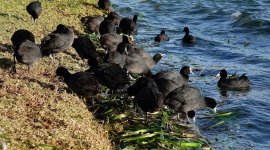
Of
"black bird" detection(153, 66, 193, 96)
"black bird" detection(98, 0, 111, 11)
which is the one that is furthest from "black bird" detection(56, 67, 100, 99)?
"black bird" detection(98, 0, 111, 11)

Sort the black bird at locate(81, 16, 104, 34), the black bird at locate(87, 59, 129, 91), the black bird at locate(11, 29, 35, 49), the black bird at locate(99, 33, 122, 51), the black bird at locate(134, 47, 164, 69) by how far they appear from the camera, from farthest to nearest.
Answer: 1. the black bird at locate(81, 16, 104, 34)
2. the black bird at locate(99, 33, 122, 51)
3. the black bird at locate(134, 47, 164, 69)
4. the black bird at locate(11, 29, 35, 49)
5. the black bird at locate(87, 59, 129, 91)

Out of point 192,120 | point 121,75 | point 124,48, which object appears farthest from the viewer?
point 124,48

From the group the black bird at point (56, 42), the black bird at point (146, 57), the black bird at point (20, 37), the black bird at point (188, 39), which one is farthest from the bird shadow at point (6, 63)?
the black bird at point (188, 39)

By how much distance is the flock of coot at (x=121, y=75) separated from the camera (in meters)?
13.6

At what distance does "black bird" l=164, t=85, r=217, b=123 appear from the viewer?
14.2 meters

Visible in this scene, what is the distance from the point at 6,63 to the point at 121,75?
3432 mm

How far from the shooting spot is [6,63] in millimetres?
14906

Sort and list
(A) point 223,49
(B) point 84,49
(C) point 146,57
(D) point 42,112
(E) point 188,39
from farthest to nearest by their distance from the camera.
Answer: (E) point 188,39 → (A) point 223,49 → (C) point 146,57 → (B) point 84,49 → (D) point 42,112

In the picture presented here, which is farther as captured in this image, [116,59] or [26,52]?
[116,59]

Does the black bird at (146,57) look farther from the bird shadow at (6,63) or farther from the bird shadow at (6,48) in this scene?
the bird shadow at (6,63)

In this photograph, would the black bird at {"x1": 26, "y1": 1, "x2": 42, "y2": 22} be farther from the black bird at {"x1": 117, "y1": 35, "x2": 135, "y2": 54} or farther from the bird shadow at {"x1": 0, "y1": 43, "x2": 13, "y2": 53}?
the black bird at {"x1": 117, "y1": 35, "x2": 135, "y2": 54}

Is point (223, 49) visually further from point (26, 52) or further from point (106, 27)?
point (26, 52)

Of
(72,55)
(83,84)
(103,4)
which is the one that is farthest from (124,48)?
(103,4)

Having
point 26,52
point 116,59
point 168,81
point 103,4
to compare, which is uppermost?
point 103,4
